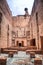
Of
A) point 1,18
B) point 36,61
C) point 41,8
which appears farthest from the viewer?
point 1,18

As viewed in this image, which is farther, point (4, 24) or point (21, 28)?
point (21, 28)

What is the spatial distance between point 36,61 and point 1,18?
27.8 feet

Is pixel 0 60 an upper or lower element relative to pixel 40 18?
lower

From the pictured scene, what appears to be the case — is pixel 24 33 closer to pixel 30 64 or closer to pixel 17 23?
pixel 17 23

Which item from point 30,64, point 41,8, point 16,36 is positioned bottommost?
point 30,64

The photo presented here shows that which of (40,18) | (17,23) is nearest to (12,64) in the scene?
(40,18)

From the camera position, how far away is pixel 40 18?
33.8 feet

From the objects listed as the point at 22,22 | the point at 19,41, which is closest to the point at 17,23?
the point at 22,22

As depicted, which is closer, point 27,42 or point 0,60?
point 0,60

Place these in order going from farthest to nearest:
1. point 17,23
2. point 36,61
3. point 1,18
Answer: point 17,23, point 1,18, point 36,61

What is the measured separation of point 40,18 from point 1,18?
365cm

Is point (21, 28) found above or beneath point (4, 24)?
above

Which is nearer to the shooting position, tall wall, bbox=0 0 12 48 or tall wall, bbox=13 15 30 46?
tall wall, bbox=0 0 12 48

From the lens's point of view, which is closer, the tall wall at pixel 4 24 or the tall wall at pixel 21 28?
the tall wall at pixel 4 24
